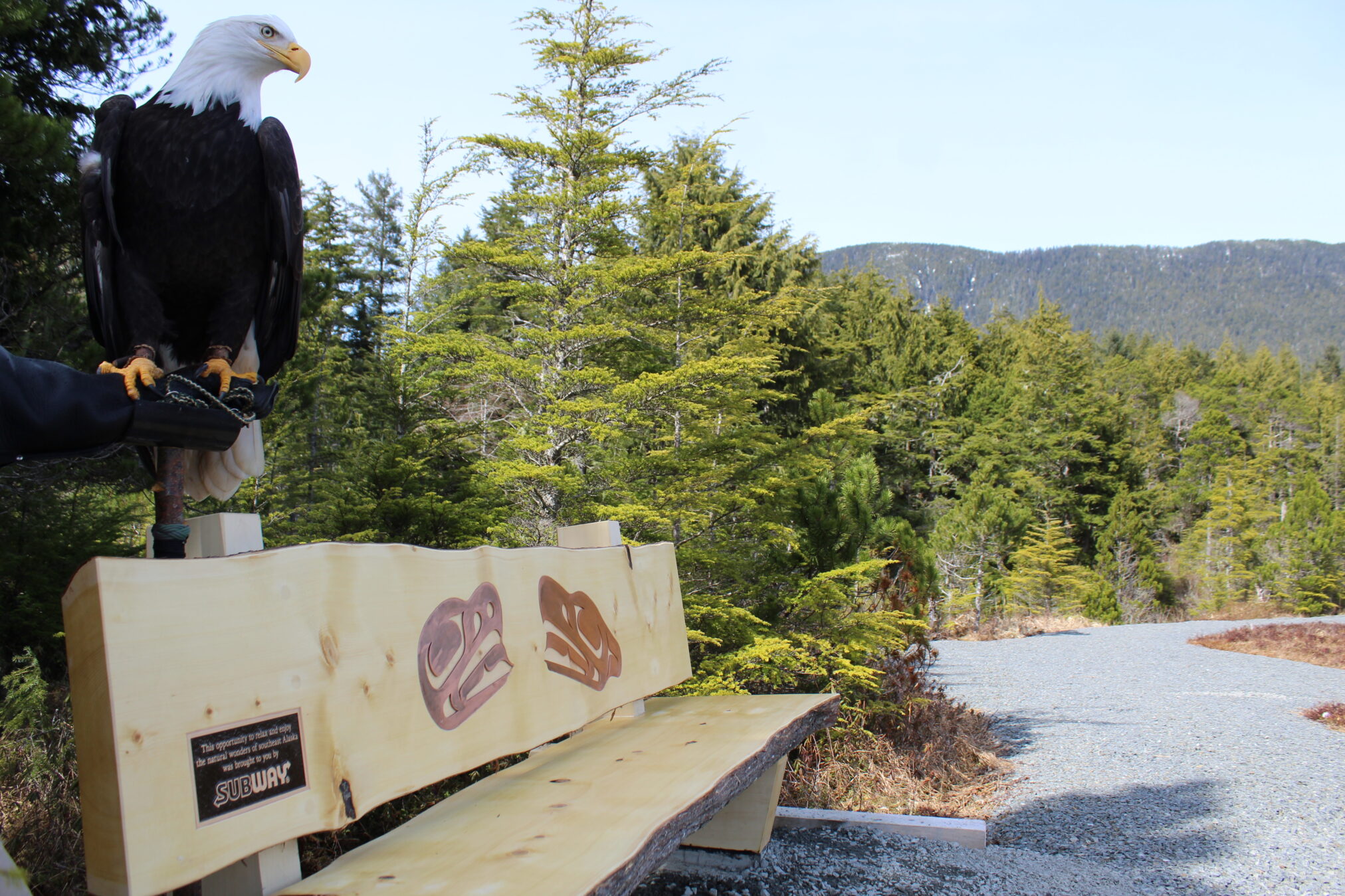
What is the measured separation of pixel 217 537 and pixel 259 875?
0.56m

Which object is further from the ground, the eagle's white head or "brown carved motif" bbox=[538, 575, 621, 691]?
the eagle's white head

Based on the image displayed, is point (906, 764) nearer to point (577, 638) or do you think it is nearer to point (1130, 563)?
point (577, 638)

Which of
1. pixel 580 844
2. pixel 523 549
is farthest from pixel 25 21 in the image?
pixel 580 844

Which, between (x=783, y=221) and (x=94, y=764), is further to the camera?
(x=783, y=221)

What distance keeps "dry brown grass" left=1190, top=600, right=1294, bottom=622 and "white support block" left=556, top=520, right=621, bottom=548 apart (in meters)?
16.3

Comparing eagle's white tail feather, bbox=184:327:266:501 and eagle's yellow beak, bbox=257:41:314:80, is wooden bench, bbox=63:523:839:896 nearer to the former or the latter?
eagle's white tail feather, bbox=184:327:266:501

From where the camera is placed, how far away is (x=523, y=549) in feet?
7.33

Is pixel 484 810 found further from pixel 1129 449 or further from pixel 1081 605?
pixel 1129 449

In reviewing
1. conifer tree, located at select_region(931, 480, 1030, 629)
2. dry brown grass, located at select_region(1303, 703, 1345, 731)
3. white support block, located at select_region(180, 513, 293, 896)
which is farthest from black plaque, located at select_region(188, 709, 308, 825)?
conifer tree, located at select_region(931, 480, 1030, 629)

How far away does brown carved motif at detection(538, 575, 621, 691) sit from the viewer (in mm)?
2299

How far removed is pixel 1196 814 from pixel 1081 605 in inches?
633

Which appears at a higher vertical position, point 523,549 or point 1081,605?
point 523,549

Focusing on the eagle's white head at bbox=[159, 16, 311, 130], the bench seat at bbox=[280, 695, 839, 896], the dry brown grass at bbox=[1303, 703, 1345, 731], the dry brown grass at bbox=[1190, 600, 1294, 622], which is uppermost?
the eagle's white head at bbox=[159, 16, 311, 130]

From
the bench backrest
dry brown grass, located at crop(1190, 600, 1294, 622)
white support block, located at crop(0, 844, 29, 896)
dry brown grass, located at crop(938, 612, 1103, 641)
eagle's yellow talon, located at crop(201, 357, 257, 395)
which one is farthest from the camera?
dry brown grass, located at crop(1190, 600, 1294, 622)
